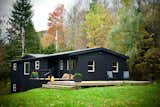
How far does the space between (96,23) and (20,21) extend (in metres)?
3.46

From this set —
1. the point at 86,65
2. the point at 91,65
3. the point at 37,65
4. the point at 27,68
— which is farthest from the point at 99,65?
the point at 27,68

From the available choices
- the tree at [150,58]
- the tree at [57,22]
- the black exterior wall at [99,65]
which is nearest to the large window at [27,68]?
the black exterior wall at [99,65]

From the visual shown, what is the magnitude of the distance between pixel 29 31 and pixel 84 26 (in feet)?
9.04

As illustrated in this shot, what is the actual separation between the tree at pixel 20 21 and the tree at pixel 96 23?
5.60ft

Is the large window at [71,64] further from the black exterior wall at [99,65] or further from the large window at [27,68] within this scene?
the large window at [27,68]

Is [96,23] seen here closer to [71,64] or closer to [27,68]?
[71,64]

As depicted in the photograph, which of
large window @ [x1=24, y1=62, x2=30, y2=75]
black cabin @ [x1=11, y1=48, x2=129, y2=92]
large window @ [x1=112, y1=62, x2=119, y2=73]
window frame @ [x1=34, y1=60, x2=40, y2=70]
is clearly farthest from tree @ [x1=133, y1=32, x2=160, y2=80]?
window frame @ [x1=34, y1=60, x2=40, y2=70]

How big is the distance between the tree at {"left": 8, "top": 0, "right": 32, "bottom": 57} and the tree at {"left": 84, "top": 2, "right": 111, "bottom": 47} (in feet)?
5.60

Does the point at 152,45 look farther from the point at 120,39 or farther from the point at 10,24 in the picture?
the point at 10,24

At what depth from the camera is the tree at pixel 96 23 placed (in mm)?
5949

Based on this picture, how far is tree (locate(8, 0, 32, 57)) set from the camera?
3.73 meters

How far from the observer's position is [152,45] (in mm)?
6547

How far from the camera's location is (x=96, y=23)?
716 centimetres

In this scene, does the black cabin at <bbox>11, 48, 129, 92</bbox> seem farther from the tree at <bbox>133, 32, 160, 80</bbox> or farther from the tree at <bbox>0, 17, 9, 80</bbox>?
the tree at <bbox>0, 17, 9, 80</bbox>
